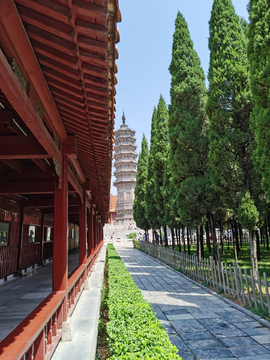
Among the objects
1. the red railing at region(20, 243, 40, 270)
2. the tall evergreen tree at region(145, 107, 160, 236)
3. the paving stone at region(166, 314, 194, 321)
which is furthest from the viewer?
the tall evergreen tree at region(145, 107, 160, 236)

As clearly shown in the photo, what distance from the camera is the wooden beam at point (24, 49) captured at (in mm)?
1882

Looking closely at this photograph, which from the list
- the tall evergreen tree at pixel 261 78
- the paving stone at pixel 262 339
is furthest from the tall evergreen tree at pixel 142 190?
the paving stone at pixel 262 339

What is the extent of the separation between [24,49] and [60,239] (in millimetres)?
2965

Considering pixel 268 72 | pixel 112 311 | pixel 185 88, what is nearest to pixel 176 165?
pixel 185 88

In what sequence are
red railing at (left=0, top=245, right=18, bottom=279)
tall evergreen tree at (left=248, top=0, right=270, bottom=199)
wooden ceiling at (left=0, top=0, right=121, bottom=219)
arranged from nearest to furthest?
1. wooden ceiling at (left=0, top=0, right=121, bottom=219)
2. tall evergreen tree at (left=248, top=0, right=270, bottom=199)
3. red railing at (left=0, top=245, right=18, bottom=279)

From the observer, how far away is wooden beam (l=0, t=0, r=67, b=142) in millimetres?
1882

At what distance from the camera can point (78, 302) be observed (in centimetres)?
594

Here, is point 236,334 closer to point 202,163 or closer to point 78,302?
point 78,302

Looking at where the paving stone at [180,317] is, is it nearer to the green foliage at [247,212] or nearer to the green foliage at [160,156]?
the green foliage at [247,212]

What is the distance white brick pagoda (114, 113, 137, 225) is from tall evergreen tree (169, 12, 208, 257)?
43.5 meters

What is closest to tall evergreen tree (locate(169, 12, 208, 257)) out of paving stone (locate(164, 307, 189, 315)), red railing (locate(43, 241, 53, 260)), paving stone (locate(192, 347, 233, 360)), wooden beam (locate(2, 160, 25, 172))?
paving stone (locate(164, 307, 189, 315))

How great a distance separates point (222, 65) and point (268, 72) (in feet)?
10.6

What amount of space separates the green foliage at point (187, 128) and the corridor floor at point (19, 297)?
609 centimetres

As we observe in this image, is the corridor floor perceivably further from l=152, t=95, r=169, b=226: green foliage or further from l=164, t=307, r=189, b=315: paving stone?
l=152, t=95, r=169, b=226: green foliage
